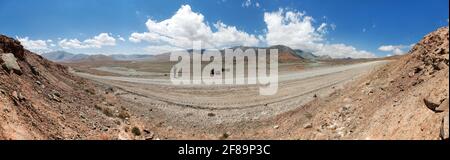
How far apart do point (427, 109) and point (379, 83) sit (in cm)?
759

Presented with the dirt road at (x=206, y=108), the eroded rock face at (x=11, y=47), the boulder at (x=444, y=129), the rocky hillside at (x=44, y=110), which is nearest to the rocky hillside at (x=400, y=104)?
the boulder at (x=444, y=129)

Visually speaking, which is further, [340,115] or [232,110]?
[232,110]

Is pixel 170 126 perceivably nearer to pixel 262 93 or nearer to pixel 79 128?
pixel 79 128

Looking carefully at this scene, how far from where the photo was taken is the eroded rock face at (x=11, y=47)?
80.1 feet

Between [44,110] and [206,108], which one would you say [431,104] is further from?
[206,108]

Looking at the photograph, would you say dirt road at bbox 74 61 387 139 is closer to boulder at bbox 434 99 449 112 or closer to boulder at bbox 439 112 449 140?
boulder at bbox 434 99 449 112

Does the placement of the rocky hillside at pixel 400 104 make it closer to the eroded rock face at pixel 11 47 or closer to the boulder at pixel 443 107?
the boulder at pixel 443 107

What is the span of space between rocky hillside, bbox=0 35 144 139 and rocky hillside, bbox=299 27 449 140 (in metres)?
11.1

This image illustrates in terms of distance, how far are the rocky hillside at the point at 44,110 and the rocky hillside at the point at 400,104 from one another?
36.4 feet

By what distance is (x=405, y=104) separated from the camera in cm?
1311

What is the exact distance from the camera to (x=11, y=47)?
987 inches

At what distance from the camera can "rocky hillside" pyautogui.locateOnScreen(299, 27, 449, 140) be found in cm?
1082

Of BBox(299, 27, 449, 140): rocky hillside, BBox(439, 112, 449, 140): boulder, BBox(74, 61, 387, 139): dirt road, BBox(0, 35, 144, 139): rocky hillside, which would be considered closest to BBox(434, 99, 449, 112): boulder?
BBox(299, 27, 449, 140): rocky hillside
